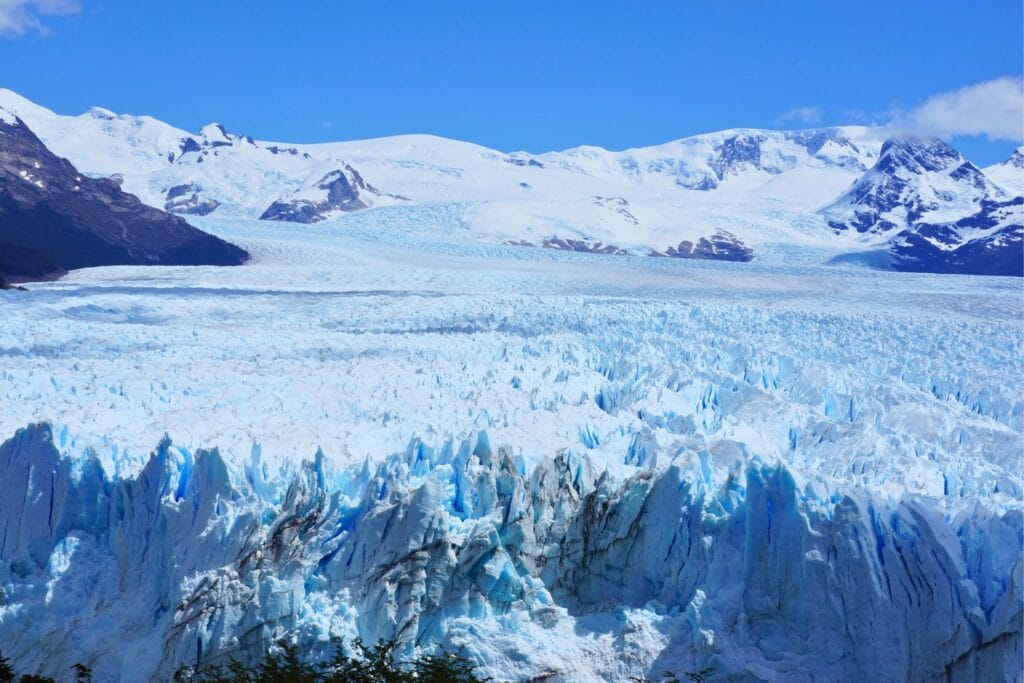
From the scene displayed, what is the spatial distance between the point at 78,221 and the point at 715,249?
27.2 metres

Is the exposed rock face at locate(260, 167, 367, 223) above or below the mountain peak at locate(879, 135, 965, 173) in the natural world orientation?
below

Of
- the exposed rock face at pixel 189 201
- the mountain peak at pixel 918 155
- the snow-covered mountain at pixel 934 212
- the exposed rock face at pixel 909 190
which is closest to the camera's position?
the snow-covered mountain at pixel 934 212

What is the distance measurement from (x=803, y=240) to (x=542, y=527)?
4726 centimetres

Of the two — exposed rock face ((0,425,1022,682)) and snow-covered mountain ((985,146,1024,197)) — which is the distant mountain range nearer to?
snow-covered mountain ((985,146,1024,197))

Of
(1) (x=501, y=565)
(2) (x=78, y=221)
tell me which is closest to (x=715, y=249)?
(2) (x=78, y=221)

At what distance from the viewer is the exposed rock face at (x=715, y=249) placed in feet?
163

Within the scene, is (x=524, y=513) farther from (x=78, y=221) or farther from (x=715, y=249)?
(x=715, y=249)

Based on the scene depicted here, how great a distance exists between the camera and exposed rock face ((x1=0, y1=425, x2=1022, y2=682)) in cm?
966

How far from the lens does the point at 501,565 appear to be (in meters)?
10.3

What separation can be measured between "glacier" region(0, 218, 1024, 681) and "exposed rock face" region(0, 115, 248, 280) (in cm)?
1685

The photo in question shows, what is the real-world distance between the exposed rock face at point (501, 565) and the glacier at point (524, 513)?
0.02 m

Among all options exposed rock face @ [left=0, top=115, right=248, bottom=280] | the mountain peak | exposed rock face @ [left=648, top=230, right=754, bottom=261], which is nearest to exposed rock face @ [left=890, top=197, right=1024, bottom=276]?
exposed rock face @ [left=648, top=230, right=754, bottom=261]

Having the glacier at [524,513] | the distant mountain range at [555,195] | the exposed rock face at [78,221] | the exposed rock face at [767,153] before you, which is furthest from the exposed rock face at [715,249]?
the exposed rock face at [767,153]

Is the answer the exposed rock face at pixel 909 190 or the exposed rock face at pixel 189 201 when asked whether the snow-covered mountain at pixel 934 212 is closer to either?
the exposed rock face at pixel 909 190
